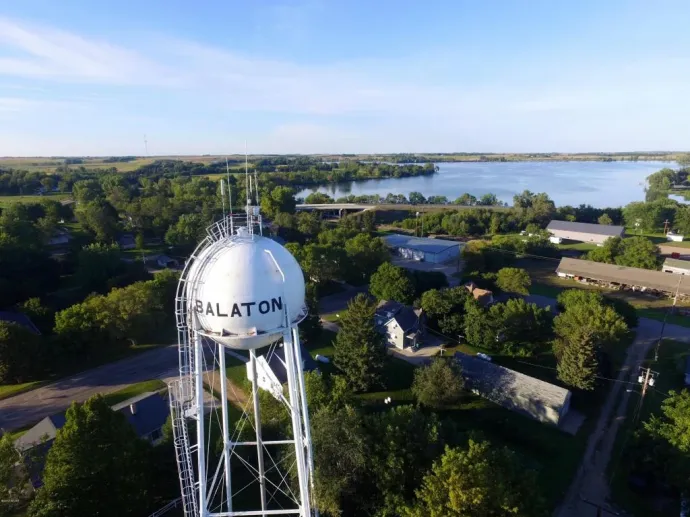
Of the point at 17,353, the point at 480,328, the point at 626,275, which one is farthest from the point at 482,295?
the point at 17,353

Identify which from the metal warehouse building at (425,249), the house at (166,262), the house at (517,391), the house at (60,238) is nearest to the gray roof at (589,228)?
the metal warehouse building at (425,249)

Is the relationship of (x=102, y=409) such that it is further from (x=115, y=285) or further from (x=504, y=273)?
(x=504, y=273)

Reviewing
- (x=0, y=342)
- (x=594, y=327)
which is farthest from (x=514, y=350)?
(x=0, y=342)

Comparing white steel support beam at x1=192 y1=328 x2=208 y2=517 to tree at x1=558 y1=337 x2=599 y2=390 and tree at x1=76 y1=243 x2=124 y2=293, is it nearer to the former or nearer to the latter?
tree at x1=558 y1=337 x2=599 y2=390

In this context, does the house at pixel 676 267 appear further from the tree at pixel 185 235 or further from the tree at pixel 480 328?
the tree at pixel 185 235

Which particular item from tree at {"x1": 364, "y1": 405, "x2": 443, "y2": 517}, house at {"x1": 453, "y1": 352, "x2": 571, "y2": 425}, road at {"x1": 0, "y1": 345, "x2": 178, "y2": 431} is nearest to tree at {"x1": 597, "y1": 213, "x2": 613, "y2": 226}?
house at {"x1": 453, "y1": 352, "x2": 571, "y2": 425}
